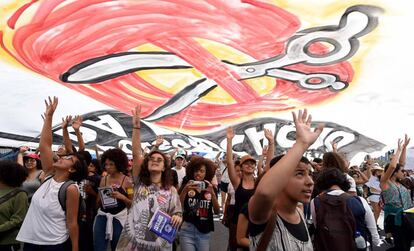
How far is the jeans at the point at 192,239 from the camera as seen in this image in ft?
13.9

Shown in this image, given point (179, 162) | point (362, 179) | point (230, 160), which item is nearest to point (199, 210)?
point (230, 160)

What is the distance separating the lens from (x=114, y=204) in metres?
3.97

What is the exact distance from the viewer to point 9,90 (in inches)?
269

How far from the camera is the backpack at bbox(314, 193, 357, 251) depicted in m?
3.04

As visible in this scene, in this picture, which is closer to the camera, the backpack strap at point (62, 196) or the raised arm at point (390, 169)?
the backpack strap at point (62, 196)

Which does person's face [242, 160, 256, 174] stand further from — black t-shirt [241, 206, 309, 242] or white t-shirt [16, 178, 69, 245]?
black t-shirt [241, 206, 309, 242]

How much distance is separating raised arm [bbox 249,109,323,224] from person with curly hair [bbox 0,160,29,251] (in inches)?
104

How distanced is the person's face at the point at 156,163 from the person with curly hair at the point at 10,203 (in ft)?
4.22

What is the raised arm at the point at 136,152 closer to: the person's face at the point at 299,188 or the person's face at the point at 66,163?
the person's face at the point at 66,163

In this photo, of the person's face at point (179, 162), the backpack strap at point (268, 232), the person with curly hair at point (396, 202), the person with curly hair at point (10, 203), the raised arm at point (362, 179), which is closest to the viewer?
the backpack strap at point (268, 232)

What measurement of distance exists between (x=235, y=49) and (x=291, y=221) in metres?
6.19

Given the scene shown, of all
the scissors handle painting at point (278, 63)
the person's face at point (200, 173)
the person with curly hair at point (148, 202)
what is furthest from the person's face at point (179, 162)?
the person with curly hair at point (148, 202)

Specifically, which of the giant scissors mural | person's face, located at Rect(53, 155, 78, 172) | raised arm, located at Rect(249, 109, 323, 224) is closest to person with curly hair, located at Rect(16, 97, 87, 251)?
person's face, located at Rect(53, 155, 78, 172)

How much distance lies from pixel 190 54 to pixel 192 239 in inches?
181
